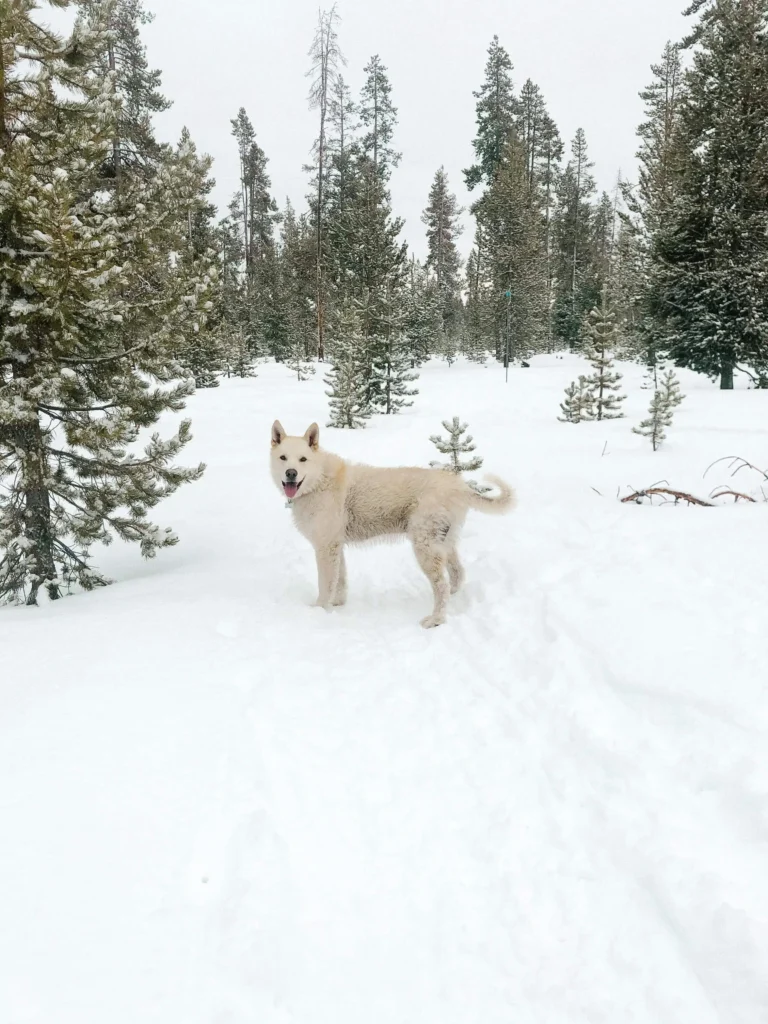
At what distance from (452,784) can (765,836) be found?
4.50ft

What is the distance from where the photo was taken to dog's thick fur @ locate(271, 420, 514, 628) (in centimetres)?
505

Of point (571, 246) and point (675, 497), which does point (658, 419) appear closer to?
point (675, 497)

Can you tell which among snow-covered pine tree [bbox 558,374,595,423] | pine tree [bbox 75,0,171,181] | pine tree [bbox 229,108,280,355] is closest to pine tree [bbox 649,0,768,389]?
snow-covered pine tree [bbox 558,374,595,423]

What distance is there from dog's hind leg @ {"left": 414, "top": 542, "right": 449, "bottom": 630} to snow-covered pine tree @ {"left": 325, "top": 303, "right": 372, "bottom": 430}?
10389mm


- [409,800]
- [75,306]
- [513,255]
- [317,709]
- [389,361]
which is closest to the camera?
[409,800]

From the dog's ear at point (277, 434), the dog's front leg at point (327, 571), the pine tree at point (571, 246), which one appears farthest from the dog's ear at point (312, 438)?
the pine tree at point (571, 246)

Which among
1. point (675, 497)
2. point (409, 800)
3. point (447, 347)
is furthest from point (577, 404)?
point (447, 347)

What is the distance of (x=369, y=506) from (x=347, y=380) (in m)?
10.4

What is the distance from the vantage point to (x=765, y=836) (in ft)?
6.76

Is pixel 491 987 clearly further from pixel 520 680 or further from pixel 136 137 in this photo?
pixel 136 137

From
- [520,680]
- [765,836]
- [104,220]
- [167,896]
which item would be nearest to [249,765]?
[167,896]

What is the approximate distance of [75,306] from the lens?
5660 millimetres

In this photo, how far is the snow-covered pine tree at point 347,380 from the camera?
14961 millimetres

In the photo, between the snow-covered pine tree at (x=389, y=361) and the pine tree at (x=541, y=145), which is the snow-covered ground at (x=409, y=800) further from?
the pine tree at (x=541, y=145)
